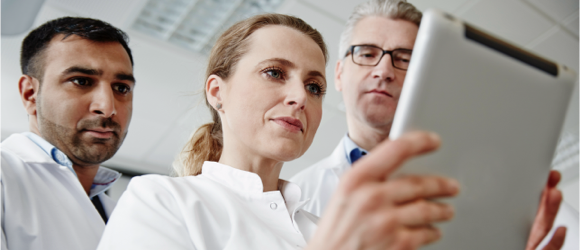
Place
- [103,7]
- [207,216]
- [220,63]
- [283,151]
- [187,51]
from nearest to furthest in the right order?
1. [207,216]
2. [283,151]
3. [220,63]
4. [103,7]
5. [187,51]

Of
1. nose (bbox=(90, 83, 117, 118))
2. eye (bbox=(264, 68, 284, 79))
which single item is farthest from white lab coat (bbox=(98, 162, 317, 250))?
nose (bbox=(90, 83, 117, 118))

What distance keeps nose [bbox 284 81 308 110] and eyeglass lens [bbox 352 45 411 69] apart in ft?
2.24

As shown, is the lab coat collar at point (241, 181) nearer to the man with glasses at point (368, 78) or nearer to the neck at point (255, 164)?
the neck at point (255, 164)

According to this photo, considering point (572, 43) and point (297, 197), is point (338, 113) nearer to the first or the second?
point (572, 43)

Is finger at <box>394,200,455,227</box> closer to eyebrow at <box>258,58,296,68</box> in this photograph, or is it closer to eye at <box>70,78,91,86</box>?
eyebrow at <box>258,58,296,68</box>

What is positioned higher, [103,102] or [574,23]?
[574,23]

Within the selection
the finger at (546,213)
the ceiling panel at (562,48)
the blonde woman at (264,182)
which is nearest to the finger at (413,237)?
the blonde woman at (264,182)

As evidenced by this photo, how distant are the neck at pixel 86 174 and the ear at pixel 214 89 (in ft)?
1.97

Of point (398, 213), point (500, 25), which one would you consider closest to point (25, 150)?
point (398, 213)

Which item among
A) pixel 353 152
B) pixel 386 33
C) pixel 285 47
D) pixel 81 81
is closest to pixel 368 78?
pixel 386 33

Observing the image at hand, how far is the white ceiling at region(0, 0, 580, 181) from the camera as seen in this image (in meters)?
2.86

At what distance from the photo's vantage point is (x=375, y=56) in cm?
175

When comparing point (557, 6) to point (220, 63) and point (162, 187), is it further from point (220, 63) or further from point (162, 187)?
point (162, 187)

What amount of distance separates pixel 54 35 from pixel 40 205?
66 cm
